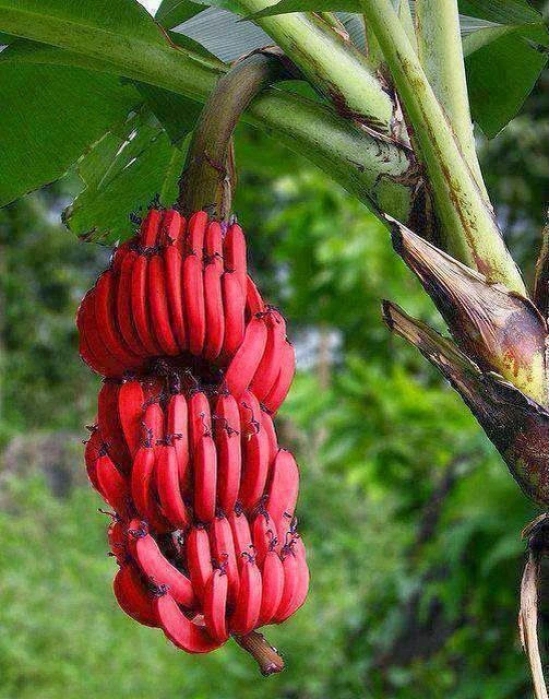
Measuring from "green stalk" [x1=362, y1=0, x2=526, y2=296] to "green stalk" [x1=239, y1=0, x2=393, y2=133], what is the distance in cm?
3

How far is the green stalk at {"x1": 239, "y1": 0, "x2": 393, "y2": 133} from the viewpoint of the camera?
76cm

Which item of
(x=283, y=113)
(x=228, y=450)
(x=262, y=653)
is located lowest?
(x=262, y=653)

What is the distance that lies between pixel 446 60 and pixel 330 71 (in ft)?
0.37

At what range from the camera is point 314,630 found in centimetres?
363

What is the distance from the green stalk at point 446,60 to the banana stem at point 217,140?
0.15 m

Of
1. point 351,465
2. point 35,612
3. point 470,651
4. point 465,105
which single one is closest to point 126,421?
point 465,105

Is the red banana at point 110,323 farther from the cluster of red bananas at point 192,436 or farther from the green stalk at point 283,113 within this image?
the green stalk at point 283,113

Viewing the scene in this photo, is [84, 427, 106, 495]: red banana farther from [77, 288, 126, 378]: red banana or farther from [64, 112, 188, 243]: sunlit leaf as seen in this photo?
[64, 112, 188, 243]: sunlit leaf

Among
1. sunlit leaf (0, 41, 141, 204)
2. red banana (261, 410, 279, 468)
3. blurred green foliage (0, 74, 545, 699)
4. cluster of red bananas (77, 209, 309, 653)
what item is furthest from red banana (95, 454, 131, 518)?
blurred green foliage (0, 74, 545, 699)

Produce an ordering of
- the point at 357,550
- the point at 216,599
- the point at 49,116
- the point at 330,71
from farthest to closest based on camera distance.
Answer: the point at 357,550 < the point at 49,116 < the point at 330,71 < the point at 216,599

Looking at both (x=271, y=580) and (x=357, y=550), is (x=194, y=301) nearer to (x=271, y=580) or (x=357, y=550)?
(x=271, y=580)

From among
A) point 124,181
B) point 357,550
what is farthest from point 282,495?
point 357,550

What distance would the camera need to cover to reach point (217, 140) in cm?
73

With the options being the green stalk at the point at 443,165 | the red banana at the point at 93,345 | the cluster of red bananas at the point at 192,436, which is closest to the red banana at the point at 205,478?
the cluster of red bananas at the point at 192,436
